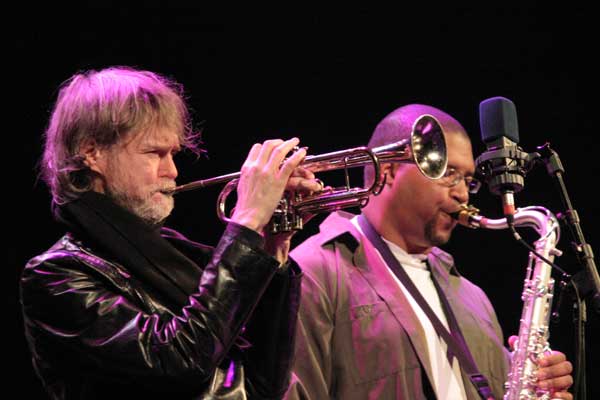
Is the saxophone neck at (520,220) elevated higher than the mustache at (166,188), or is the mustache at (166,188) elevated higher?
the mustache at (166,188)

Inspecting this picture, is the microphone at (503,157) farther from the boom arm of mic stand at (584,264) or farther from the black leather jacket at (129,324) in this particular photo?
the black leather jacket at (129,324)

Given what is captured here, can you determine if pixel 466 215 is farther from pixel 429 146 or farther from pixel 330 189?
pixel 330 189

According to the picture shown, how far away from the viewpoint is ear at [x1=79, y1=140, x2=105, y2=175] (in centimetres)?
232

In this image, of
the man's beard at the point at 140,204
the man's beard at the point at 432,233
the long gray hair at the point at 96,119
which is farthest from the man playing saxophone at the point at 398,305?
the long gray hair at the point at 96,119

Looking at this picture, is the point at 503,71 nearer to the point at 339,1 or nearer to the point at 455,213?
the point at 339,1

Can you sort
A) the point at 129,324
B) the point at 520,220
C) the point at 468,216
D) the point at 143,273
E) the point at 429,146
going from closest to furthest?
the point at 129,324 → the point at 143,273 → the point at 429,146 → the point at 468,216 → the point at 520,220

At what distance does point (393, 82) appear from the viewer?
488cm

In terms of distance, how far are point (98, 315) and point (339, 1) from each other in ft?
10.9

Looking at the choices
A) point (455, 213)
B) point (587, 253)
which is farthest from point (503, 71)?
point (587, 253)

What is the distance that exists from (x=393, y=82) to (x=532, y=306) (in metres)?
1.84

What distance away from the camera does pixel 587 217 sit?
471 centimetres

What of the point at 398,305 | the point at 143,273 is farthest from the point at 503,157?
the point at 143,273

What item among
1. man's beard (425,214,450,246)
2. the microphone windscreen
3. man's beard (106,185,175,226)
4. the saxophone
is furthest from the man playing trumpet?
the saxophone

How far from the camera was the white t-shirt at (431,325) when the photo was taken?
10.4ft
